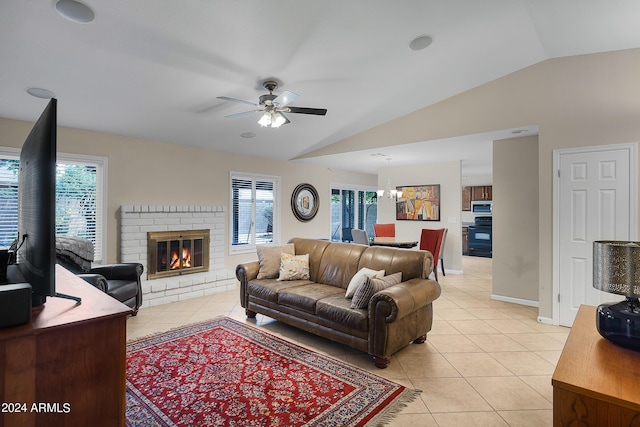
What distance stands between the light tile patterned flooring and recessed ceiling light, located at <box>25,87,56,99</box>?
101 inches

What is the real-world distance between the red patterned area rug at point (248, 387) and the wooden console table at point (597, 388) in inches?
43.5


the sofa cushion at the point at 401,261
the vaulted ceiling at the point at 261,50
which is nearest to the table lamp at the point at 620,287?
the sofa cushion at the point at 401,261

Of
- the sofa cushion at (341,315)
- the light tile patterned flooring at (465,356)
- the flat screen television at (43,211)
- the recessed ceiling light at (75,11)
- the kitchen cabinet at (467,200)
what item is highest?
the recessed ceiling light at (75,11)

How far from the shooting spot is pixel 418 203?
273 inches

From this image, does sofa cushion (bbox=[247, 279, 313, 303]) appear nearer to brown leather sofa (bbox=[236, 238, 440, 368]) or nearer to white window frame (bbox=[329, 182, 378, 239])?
brown leather sofa (bbox=[236, 238, 440, 368])

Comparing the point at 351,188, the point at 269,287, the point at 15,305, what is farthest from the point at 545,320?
the point at 351,188

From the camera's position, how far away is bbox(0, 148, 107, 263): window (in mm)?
3576

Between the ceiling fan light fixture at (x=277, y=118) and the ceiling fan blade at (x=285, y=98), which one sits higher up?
the ceiling fan blade at (x=285, y=98)

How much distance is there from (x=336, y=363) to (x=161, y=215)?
342cm

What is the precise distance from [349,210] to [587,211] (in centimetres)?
560

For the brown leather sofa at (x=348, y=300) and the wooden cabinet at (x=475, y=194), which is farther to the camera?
the wooden cabinet at (x=475, y=194)

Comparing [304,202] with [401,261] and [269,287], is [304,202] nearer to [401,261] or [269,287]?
[269,287]

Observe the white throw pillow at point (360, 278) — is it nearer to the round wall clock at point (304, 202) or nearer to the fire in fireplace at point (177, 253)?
the fire in fireplace at point (177, 253)

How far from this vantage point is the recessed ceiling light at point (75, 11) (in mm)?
2182
